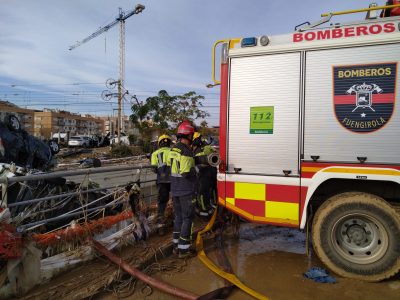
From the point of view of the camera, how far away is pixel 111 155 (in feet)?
103

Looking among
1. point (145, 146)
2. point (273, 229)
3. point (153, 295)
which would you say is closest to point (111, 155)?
point (145, 146)

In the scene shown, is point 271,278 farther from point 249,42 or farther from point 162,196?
point 249,42

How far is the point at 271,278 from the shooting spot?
4.36m

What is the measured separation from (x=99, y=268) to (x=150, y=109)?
27788 mm

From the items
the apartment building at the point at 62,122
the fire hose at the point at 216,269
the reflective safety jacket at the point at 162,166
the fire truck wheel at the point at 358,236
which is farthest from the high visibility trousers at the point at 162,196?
the apartment building at the point at 62,122

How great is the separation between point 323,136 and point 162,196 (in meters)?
2.99

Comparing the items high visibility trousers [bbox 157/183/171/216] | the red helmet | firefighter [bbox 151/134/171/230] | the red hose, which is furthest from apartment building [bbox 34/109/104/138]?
the red hose

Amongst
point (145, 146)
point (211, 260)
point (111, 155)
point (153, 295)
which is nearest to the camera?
point (153, 295)

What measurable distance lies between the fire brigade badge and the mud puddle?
1.80m

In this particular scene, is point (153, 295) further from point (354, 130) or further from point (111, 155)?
point (111, 155)

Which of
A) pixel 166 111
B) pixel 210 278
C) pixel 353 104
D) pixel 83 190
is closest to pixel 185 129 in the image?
pixel 83 190

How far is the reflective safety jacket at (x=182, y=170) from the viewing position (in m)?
5.08

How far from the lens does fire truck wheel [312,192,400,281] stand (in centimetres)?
414

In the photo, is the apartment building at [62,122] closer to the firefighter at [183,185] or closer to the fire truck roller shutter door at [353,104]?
the firefighter at [183,185]
